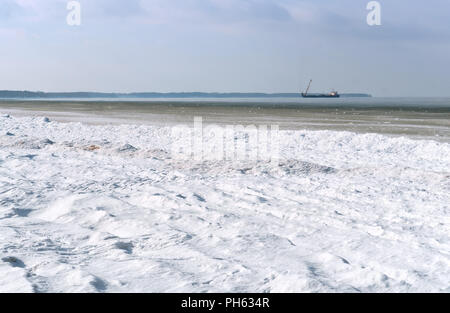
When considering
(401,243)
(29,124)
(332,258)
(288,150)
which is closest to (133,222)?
→ (332,258)

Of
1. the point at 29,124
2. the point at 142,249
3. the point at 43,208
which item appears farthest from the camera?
the point at 29,124

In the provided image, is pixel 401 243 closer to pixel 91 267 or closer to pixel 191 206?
pixel 191 206

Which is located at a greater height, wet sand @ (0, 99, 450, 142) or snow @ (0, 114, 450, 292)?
wet sand @ (0, 99, 450, 142)

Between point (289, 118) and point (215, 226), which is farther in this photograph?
point (289, 118)

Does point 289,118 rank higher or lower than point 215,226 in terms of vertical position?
higher

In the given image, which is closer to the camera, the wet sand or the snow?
the snow

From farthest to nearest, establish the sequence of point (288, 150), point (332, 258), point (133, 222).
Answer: point (288, 150) → point (133, 222) → point (332, 258)

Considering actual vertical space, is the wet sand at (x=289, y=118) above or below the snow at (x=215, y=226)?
above

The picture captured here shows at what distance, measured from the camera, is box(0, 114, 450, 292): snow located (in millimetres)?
4262

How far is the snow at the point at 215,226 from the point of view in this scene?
4262mm

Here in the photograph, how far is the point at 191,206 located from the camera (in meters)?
6.91

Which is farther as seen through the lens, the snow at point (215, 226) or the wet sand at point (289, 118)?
the wet sand at point (289, 118)

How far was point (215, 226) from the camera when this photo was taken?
5953 millimetres
